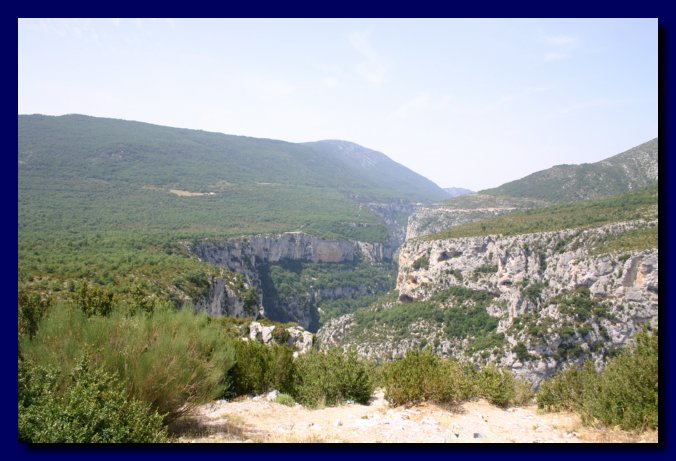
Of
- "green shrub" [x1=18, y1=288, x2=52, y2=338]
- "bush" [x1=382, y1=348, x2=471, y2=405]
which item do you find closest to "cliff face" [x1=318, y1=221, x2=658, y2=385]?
"bush" [x1=382, y1=348, x2=471, y2=405]

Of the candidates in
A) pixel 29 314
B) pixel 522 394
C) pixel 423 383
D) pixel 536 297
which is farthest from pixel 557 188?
pixel 29 314

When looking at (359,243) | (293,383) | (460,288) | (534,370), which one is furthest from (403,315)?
(359,243)

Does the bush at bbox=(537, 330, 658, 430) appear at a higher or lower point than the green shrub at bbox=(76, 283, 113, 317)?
lower

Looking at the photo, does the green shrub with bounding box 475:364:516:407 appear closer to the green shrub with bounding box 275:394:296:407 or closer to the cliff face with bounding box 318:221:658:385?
the green shrub with bounding box 275:394:296:407

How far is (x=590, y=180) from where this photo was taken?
65938mm

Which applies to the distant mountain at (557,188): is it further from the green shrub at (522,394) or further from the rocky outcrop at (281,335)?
the green shrub at (522,394)

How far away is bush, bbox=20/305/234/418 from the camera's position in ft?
16.7

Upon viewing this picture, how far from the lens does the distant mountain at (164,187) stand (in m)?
55.9

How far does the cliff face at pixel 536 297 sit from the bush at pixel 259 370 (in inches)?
450

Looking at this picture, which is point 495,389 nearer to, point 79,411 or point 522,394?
point 522,394

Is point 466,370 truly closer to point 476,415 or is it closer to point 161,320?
point 476,415

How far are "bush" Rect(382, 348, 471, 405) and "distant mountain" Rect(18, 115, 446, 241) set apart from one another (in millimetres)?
38807

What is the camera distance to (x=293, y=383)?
30.1 feet

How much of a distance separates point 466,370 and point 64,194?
6409 cm
